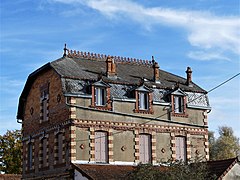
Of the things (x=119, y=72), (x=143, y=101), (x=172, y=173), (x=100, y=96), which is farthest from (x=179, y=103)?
(x=172, y=173)

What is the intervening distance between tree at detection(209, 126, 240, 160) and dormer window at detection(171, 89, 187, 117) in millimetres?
25150

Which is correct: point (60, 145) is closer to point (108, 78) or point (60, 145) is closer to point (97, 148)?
point (97, 148)

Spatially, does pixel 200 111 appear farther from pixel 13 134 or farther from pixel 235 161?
pixel 13 134

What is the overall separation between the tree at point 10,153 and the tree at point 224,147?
851 inches

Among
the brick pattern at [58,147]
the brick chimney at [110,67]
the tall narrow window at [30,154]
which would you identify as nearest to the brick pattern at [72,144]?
the brick pattern at [58,147]

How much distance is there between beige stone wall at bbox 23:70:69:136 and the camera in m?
30.2

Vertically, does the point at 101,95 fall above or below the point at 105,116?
above

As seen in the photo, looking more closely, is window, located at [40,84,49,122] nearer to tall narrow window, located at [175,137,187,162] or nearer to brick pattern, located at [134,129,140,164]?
brick pattern, located at [134,129,140,164]

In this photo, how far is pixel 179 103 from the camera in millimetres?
32938

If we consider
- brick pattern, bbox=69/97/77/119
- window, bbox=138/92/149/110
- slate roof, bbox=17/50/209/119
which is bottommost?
brick pattern, bbox=69/97/77/119

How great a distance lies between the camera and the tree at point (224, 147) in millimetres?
57562

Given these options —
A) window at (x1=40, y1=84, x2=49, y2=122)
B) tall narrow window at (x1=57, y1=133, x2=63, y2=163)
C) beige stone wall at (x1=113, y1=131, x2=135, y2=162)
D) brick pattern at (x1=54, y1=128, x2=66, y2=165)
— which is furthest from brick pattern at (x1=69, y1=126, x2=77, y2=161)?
window at (x1=40, y1=84, x2=49, y2=122)

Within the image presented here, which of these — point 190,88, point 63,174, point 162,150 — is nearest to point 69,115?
point 63,174

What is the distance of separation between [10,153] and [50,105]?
2176 cm
